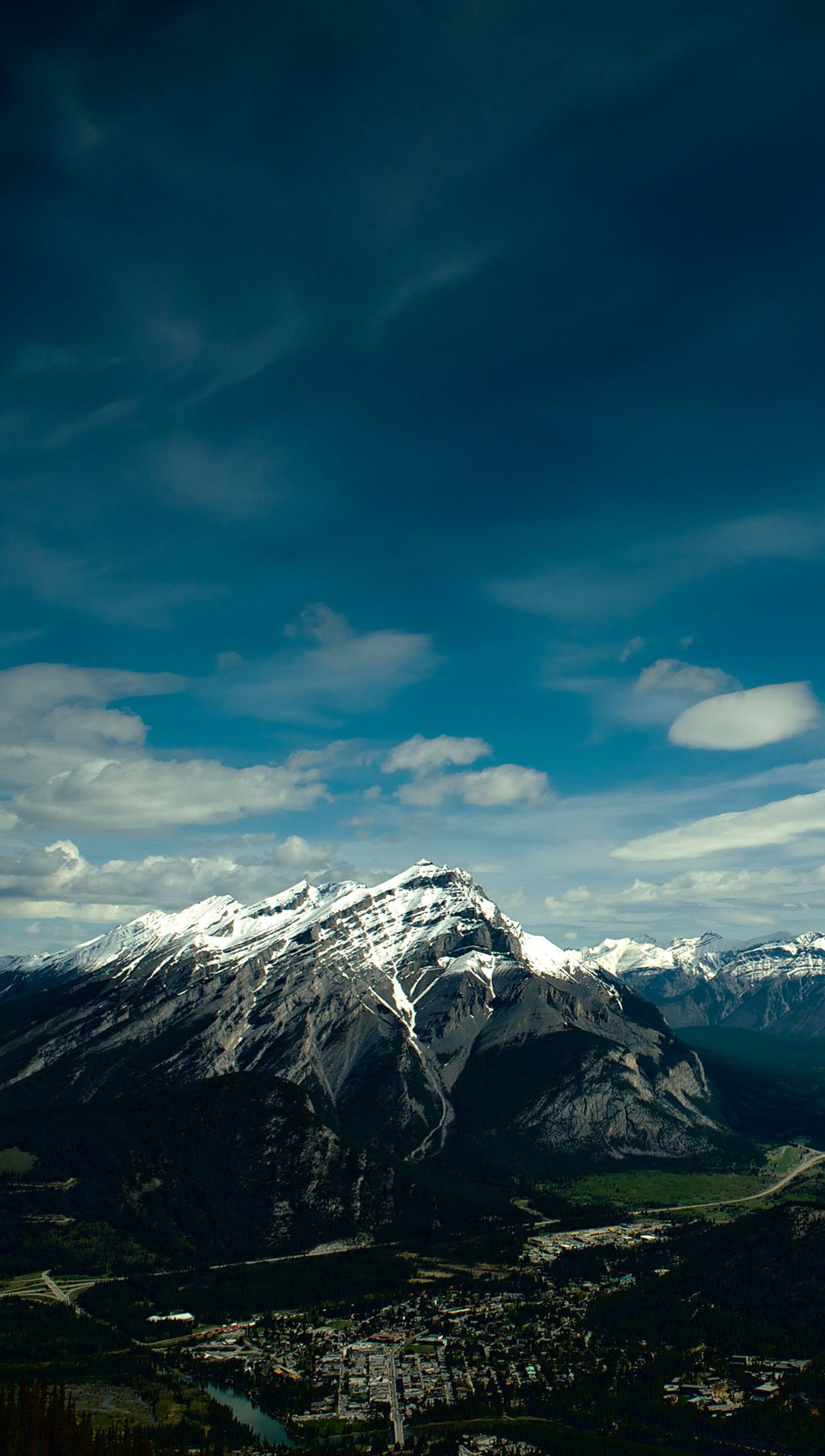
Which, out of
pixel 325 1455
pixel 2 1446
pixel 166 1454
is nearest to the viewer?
pixel 2 1446

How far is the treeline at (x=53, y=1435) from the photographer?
570 feet

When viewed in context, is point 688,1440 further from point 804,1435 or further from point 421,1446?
point 421,1446

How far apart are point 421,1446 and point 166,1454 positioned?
49872 mm

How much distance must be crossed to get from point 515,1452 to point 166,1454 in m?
66.1

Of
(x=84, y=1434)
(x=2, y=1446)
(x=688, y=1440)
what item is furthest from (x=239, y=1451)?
(x=688, y=1440)

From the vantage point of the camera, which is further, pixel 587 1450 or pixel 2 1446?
pixel 587 1450

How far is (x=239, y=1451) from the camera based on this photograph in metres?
198

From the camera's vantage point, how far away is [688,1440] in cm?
19962

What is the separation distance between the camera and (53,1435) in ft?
586

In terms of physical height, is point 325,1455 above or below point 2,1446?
below

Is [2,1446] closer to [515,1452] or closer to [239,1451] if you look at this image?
[239,1451]

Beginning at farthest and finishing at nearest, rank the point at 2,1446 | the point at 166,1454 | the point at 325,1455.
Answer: the point at 325,1455
the point at 166,1454
the point at 2,1446

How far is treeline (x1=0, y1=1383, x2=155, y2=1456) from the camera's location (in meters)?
174

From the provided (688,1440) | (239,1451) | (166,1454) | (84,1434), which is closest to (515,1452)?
(688,1440)
